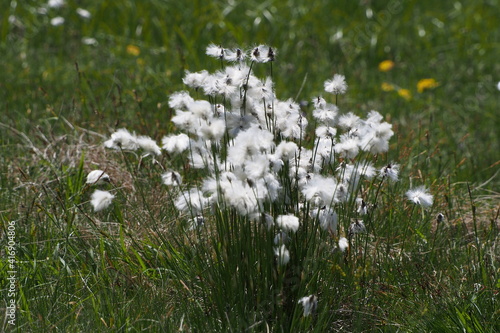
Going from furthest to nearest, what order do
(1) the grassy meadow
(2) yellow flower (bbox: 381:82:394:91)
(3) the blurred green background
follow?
(2) yellow flower (bbox: 381:82:394:91) → (3) the blurred green background → (1) the grassy meadow

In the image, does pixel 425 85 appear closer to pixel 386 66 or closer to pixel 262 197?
pixel 386 66

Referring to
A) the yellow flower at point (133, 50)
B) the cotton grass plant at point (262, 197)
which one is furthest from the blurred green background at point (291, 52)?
the cotton grass plant at point (262, 197)

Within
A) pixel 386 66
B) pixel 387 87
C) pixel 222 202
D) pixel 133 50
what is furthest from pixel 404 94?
pixel 222 202

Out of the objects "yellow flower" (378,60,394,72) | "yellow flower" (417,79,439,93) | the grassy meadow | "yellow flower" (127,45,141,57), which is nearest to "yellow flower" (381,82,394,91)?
the grassy meadow

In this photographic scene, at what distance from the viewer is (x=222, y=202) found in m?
2.37

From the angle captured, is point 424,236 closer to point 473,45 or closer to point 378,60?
point 378,60

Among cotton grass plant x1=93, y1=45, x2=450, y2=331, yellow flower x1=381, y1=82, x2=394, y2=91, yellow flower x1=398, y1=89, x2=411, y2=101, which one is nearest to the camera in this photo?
cotton grass plant x1=93, y1=45, x2=450, y2=331

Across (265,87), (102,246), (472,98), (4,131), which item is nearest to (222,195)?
(265,87)

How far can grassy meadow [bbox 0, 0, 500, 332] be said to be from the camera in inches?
98.5

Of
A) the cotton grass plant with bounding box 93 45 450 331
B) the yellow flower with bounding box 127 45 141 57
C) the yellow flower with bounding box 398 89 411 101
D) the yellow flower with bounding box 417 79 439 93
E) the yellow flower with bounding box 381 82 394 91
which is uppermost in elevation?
the yellow flower with bounding box 127 45 141 57

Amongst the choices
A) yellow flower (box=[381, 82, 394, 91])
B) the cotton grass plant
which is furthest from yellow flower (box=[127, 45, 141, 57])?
the cotton grass plant

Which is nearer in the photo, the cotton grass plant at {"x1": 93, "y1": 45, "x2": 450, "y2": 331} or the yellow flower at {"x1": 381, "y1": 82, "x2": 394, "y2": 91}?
the cotton grass plant at {"x1": 93, "y1": 45, "x2": 450, "y2": 331}

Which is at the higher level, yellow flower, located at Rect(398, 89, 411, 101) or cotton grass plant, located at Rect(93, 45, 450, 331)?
yellow flower, located at Rect(398, 89, 411, 101)

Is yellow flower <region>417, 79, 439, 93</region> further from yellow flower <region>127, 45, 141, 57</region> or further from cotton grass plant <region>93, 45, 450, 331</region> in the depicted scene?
cotton grass plant <region>93, 45, 450, 331</region>
